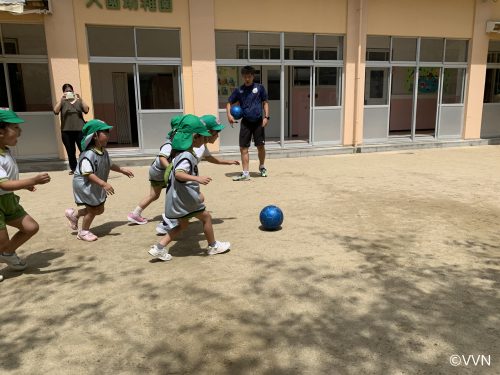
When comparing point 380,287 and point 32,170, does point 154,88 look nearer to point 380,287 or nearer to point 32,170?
point 32,170

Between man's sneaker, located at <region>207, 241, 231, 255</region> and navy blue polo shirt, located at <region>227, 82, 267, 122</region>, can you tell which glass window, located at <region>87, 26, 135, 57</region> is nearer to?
navy blue polo shirt, located at <region>227, 82, 267, 122</region>

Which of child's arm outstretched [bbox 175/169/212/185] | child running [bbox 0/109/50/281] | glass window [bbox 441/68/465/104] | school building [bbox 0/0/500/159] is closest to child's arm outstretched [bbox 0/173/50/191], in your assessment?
child running [bbox 0/109/50/281]

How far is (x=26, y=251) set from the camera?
4.70m

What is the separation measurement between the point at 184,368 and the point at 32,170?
8.47 m

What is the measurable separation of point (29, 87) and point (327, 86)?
26.0 feet

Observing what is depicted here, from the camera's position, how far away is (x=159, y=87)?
1153 cm

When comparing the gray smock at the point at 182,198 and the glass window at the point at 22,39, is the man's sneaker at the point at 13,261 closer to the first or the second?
the gray smock at the point at 182,198

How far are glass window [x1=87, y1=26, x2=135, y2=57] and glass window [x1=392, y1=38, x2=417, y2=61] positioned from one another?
7.68 m

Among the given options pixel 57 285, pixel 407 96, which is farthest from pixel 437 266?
pixel 407 96

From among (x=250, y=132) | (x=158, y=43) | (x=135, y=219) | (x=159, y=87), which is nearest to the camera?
(x=135, y=219)

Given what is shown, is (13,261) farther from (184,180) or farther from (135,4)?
(135,4)

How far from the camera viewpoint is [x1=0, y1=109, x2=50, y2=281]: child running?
362cm

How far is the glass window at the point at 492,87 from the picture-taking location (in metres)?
14.1

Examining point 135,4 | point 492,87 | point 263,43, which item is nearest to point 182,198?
point 135,4
